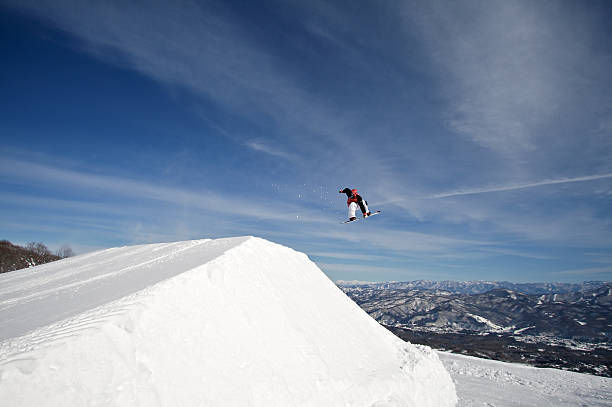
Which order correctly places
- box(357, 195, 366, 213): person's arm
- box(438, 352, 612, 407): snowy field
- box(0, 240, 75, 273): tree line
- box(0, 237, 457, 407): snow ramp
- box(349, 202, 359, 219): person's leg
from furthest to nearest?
box(0, 240, 75, 273): tree line < box(357, 195, 366, 213): person's arm < box(349, 202, 359, 219): person's leg < box(438, 352, 612, 407): snowy field < box(0, 237, 457, 407): snow ramp

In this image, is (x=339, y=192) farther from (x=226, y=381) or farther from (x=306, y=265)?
(x=226, y=381)

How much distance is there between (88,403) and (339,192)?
15.0 m

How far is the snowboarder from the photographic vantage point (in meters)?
17.4

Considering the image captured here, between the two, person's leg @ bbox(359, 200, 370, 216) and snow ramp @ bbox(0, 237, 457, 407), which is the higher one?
person's leg @ bbox(359, 200, 370, 216)

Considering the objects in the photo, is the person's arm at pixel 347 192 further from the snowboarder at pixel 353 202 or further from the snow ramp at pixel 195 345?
the snow ramp at pixel 195 345

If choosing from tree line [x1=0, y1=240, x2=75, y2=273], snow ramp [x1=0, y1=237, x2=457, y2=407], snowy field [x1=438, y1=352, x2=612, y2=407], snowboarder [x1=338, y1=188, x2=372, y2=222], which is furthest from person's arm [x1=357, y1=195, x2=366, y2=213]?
tree line [x1=0, y1=240, x2=75, y2=273]

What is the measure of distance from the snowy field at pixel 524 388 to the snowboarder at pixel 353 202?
1098 cm

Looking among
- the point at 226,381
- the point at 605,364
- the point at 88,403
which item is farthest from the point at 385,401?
the point at 605,364

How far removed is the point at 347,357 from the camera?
9.69 m

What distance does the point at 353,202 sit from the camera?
1748cm

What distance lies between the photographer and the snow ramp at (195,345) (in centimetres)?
475

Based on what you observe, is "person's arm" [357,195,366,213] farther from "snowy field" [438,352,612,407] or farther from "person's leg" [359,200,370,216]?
"snowy field" [438,352,612,407]

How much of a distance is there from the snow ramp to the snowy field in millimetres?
7190

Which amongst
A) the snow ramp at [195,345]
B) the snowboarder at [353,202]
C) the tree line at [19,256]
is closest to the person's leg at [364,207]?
the snowboarder at [353,202]
